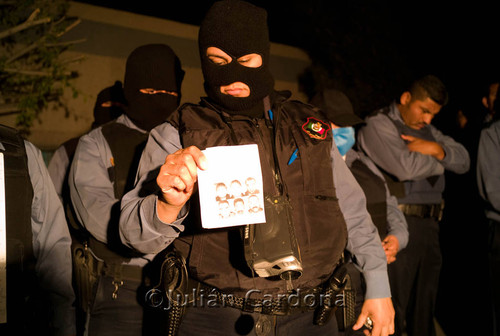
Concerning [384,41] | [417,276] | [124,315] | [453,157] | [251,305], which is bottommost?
[417,276]

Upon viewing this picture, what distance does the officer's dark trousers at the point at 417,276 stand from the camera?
3852mm

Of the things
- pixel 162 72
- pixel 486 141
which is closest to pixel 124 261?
pixel 162 72

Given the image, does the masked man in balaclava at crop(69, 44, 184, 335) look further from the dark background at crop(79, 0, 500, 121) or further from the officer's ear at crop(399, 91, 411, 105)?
the dark background at crop(79, 0, 500, 121)

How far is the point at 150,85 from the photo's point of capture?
9.38 feet

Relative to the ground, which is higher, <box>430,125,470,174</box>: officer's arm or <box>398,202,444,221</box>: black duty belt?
<box>430,125,470,174</box>: officer's arm

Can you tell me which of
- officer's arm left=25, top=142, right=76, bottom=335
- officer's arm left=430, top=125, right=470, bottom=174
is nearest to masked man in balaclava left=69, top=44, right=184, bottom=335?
officer's arm left=25, top=142, right=76, bottom=335

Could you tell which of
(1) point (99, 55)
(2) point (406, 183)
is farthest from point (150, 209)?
(1) point (99, 55)

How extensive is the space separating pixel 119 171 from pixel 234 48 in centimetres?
119

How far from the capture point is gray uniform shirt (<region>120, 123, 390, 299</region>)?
1.61 meters

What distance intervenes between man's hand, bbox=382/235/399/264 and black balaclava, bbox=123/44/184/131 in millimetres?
1930

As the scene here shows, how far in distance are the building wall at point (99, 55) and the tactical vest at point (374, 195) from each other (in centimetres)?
445

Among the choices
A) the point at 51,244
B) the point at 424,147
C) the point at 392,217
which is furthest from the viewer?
the point at 424,147

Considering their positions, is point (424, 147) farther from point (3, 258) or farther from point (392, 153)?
point (3, 258)

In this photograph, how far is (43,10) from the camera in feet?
16.8
